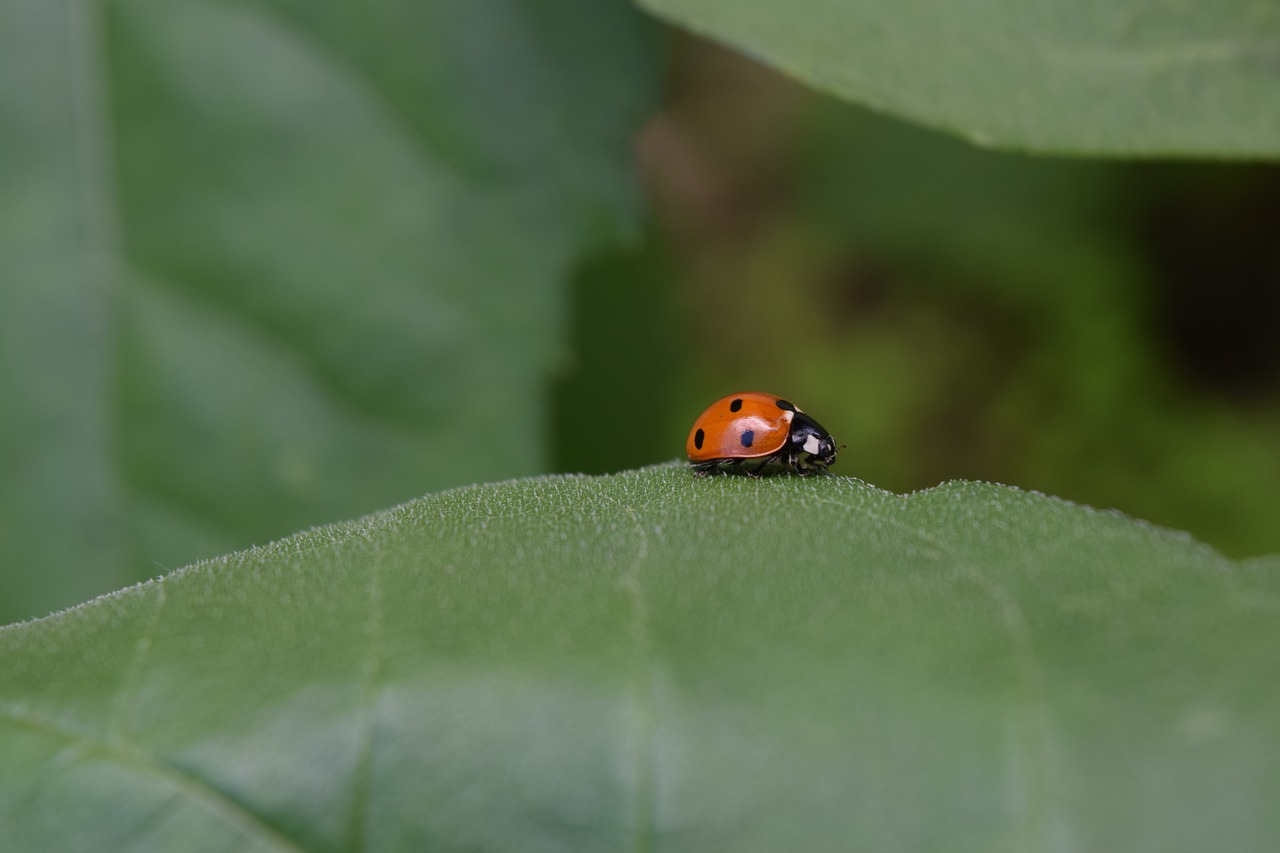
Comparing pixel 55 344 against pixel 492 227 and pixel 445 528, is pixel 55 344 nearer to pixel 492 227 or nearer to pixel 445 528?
pixel 492 227

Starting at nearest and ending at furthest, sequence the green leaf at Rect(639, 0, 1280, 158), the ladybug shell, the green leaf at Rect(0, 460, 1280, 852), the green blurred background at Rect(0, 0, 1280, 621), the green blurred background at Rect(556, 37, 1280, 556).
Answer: the green leaf at Rect(0, 460, 1280, 852)
the green leaf at Rect(639, 0, 1280, 158)
the ladybug shell
the green blurred background at Rect(0, 0, 1280, 621)
the green blurred background at Rect(556, 37, 1280, 556)

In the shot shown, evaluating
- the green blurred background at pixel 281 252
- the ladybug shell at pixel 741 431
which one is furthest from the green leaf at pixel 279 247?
the ladybug shell at pixel 741 431

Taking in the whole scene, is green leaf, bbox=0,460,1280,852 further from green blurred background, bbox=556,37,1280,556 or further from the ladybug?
green blurred background, bbox=556,37,1280,556

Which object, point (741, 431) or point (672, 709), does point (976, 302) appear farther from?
point (672, 709)

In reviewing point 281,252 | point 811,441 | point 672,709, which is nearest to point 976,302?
point 811,441

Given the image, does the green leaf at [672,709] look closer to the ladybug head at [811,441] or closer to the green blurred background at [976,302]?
the ladybug head at [811,441]

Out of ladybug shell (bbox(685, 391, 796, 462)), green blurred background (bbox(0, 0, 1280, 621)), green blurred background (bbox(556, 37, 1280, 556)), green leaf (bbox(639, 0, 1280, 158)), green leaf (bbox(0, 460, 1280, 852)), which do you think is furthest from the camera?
green blurred background (bbox(556, 37, 1280, 556))

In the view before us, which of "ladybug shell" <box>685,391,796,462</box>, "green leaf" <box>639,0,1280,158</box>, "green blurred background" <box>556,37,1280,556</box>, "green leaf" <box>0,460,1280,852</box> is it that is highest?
"green blurred background" <box>556,37,1280,556</box>

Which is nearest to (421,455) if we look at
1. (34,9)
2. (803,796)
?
(34,9)

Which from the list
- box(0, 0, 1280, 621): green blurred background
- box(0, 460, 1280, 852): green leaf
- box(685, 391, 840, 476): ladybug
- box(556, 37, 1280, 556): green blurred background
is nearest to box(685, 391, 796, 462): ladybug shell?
box(685, 391, 840, 476): ladybug
